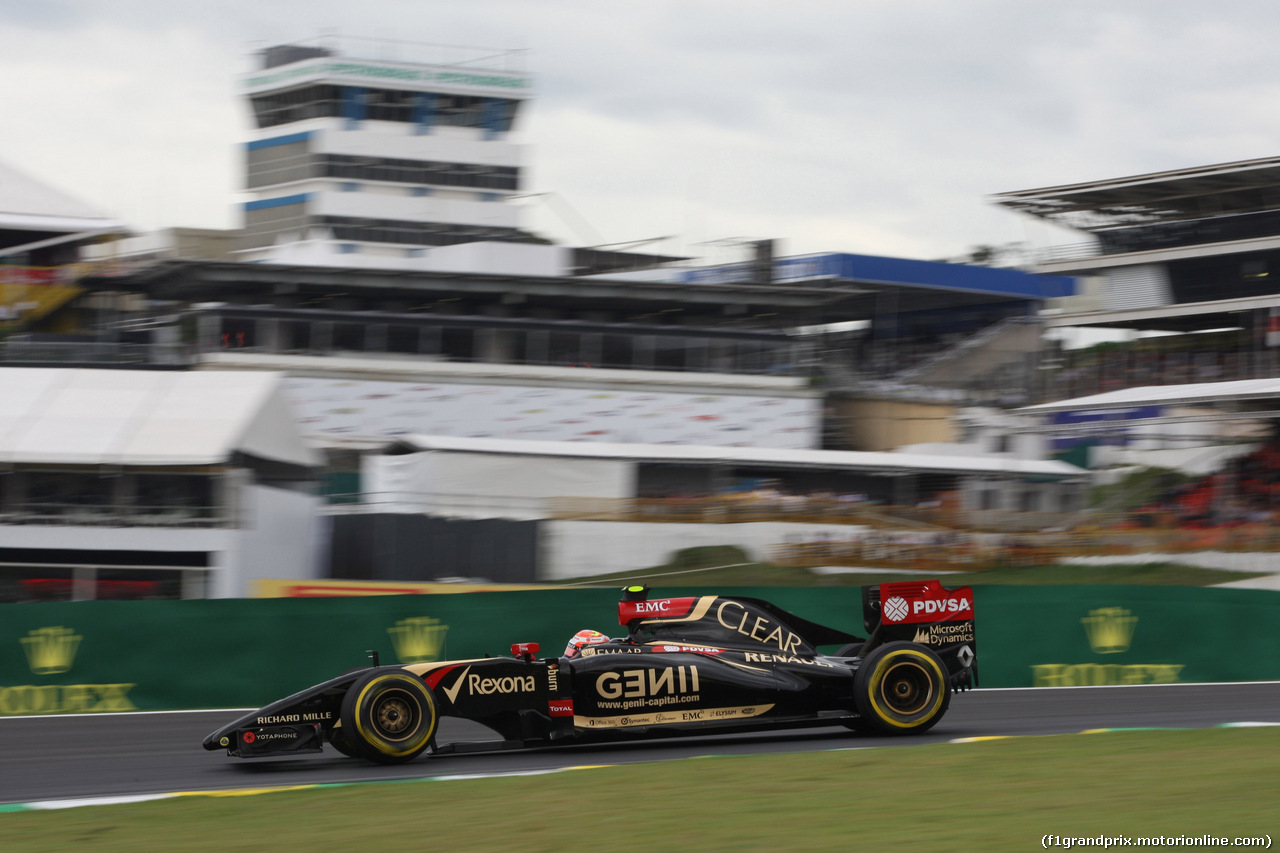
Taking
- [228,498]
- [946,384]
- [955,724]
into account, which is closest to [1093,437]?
[946,384]

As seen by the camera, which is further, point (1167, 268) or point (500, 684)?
point (1167, 268)

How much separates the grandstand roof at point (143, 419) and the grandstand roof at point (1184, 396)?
58.6ft

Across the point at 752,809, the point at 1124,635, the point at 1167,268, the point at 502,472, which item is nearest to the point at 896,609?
the point at 752,809

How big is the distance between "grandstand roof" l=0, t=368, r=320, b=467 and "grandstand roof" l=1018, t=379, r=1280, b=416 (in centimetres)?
1786

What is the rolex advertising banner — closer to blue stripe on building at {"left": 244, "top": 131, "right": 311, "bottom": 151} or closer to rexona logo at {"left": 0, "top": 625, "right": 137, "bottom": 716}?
rexona logo at {"left": 0, "top": 625, "right": 137, "bottom": 716}

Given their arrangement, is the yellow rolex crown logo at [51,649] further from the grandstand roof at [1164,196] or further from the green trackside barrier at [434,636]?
the grandstand roof at [1164,196]

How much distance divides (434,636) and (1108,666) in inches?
331

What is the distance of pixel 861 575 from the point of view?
25.1 m

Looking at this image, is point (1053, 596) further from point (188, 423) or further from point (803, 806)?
point (188, 423)

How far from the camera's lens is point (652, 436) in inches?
1547

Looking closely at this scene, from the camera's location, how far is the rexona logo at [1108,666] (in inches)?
650

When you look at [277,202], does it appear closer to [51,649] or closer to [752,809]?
[51,649]

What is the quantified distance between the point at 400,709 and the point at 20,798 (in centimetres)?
247

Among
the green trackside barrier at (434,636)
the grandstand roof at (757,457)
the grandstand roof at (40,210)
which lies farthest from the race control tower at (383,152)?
the green trackside barrier at (434,636)
